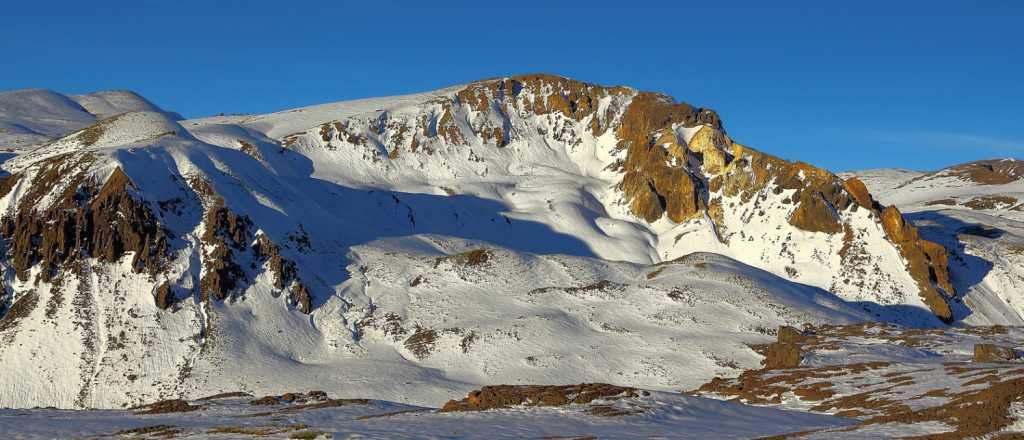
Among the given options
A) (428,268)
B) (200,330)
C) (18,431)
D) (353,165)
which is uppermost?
(353,165)

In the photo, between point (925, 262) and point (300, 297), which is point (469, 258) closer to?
point (300, 297)

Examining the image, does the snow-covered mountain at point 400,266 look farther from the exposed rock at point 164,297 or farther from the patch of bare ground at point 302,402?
the patch of bare ground at point 302,402

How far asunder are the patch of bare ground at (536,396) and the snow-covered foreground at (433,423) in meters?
1.43

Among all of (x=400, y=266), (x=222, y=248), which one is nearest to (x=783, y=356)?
(x=400, y=266)

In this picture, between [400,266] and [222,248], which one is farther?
[400,266]

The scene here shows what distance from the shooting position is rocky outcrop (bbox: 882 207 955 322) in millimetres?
132625

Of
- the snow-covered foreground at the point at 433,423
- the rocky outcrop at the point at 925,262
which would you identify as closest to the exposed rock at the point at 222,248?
the snow-covered foreground at the point at 433,423

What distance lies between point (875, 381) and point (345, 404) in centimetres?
3591

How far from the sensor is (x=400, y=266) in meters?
122

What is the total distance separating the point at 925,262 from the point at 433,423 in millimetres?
120033

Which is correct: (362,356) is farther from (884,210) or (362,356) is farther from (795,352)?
(884,210)

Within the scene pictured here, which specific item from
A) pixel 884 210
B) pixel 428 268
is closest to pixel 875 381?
pixel 428 268

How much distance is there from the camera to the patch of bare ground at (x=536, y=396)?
150 feet

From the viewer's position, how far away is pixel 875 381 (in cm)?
6122
